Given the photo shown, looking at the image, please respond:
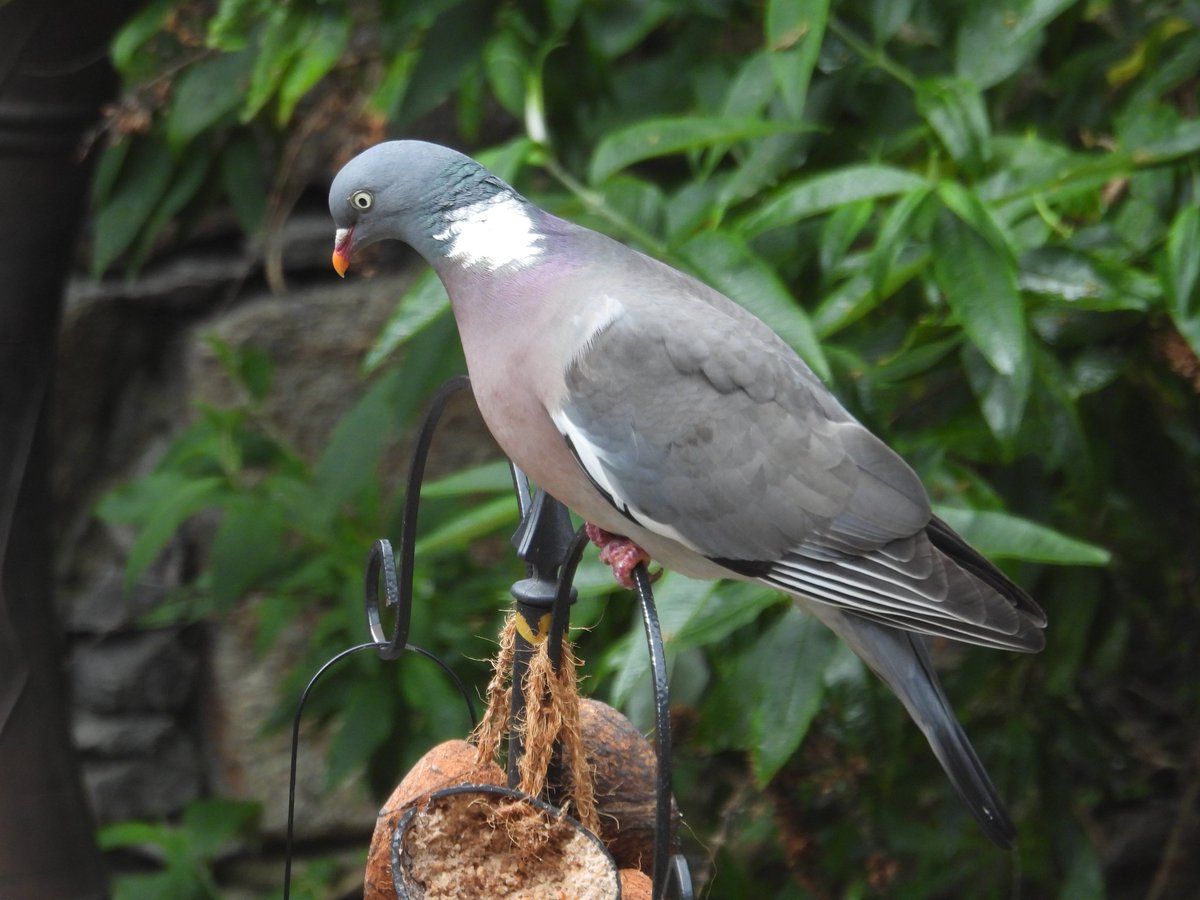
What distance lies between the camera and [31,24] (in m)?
1.77

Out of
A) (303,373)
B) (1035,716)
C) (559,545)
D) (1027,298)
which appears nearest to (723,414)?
(559,545)

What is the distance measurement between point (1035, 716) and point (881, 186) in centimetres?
86

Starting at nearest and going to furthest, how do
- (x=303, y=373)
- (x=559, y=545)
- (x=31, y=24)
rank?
(x=559, y=545) < (x=31, y=24) < (x=303, y=373)

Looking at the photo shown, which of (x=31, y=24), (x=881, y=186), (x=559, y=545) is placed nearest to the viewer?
(x=559, y=545)

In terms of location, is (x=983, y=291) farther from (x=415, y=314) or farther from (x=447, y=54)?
(x=447, y=54)

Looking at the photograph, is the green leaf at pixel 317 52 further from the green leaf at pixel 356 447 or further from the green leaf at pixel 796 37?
the green leaf at pixel 796 37

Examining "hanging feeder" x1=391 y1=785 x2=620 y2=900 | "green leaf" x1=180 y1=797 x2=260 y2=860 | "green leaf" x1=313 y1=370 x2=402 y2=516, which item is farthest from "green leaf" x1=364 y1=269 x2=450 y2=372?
"green leaf" x1=180 y1=797 x2=260 y2=860

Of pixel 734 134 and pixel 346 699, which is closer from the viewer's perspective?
pixel 734 134

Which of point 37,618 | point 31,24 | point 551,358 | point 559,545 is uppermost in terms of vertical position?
point 31,24

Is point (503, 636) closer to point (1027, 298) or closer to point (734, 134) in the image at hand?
point (734, 134)

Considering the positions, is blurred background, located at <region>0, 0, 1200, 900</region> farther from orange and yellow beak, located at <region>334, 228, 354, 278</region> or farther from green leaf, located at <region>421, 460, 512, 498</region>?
orange and yellow beak, located at <region>334, 228, 354, 278</region>

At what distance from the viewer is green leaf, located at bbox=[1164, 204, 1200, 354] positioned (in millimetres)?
1441

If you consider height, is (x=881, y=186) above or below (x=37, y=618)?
above

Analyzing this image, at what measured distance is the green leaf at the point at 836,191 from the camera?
1478 millimetres
